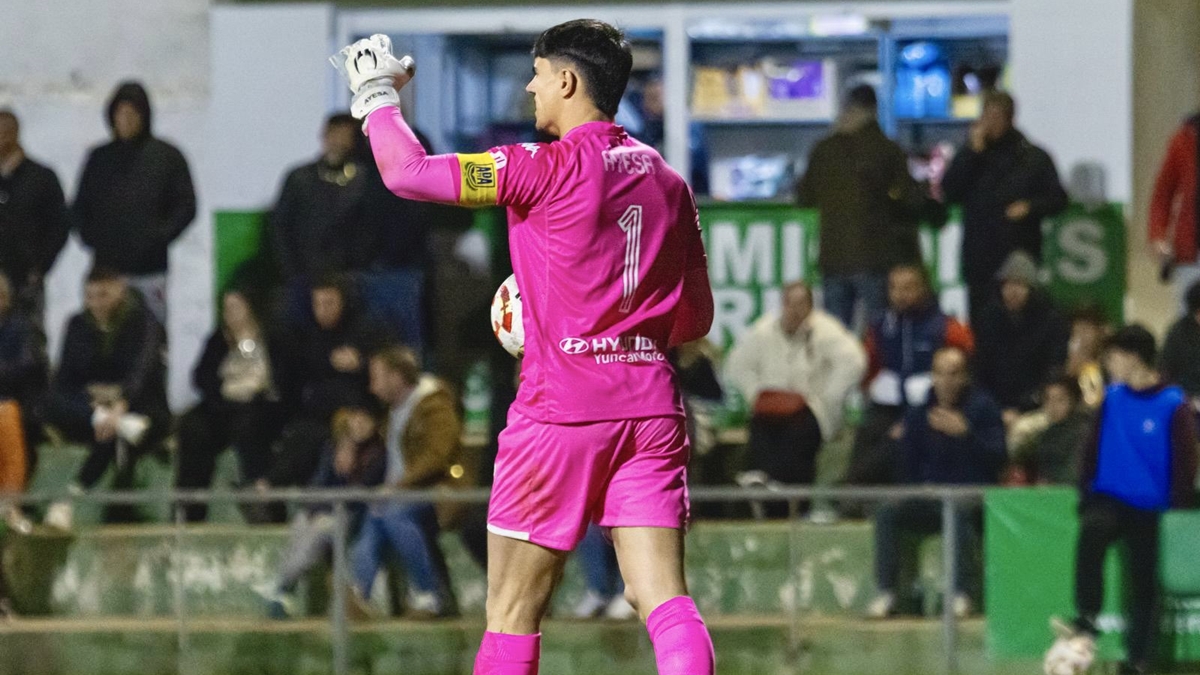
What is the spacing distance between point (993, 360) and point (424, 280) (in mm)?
3118

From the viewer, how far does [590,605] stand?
954 centimetres

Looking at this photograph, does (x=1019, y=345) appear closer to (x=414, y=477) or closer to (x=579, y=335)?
(x=414, y=477)

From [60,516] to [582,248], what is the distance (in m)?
5.45

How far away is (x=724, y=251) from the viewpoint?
1253 cm

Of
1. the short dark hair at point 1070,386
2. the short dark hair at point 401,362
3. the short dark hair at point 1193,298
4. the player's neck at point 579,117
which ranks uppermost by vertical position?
the player's neck at point 579,117

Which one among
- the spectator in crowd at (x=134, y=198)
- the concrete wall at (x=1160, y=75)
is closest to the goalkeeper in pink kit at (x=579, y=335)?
the spectator in crowd at (x=134, y=198)

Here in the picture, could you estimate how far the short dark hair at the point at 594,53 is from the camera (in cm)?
487

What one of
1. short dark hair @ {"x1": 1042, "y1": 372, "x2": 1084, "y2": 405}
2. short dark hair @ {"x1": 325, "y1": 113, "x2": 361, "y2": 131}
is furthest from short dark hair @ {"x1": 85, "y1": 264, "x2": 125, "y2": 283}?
short dark hair @ {"x1": 1042, "y1": 372, "x2": 1084, "y2": 405}

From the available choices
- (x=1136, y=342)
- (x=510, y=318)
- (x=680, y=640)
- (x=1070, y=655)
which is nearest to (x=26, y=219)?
(x=1136, y=342)

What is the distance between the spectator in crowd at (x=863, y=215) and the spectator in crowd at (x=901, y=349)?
1.56 ft

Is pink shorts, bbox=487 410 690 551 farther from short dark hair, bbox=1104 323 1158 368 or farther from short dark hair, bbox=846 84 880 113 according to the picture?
short dark hair, bbox=846 84 880 113

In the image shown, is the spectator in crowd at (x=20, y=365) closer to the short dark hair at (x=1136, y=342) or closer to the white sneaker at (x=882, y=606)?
the white sneaker at (x=882, y=606)

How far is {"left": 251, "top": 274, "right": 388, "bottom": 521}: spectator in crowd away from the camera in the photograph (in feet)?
34.8

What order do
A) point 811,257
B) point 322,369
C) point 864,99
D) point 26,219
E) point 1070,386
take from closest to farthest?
point 1070,386, point 322,369, point 864,99, point 26,219, point 811,257
